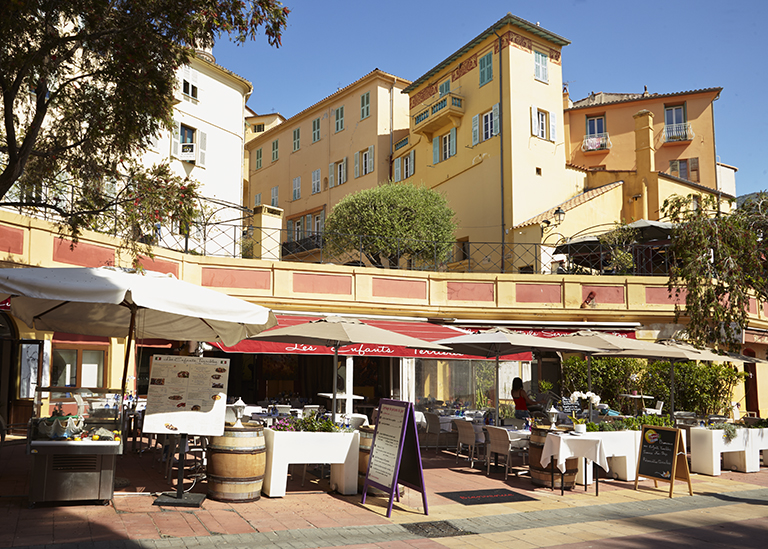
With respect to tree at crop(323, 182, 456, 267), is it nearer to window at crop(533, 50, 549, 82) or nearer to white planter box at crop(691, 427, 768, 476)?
window at crop(533, 50, 549, 82)

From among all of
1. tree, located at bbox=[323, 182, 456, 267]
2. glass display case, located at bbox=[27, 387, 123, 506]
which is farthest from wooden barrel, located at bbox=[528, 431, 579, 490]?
tree, located at bbox=[323, 182, 456, 267]

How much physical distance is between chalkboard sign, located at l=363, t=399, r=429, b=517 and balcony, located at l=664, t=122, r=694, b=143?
3041 cm

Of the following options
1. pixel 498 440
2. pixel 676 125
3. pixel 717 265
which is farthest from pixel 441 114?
pixel 498 440

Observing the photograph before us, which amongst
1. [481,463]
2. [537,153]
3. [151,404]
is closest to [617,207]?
[537,153]

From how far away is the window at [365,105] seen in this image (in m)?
32.6

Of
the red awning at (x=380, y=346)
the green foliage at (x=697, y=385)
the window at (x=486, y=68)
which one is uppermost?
the window at (x=486, y=68)

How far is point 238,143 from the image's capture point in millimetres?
27594

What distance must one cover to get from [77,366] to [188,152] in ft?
42.6

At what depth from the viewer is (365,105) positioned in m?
32.8

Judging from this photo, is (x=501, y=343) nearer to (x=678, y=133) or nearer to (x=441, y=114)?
(x=441, y=114)

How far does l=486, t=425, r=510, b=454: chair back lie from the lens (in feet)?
33.7

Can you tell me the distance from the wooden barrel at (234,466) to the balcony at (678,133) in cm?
3170

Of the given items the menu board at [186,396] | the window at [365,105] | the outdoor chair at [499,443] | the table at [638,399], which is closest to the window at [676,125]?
the window at [365,105]

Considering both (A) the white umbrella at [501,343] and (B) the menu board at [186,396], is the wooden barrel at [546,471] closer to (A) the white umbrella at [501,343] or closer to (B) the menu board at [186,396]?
(A) the white umbrella at [501,343]
